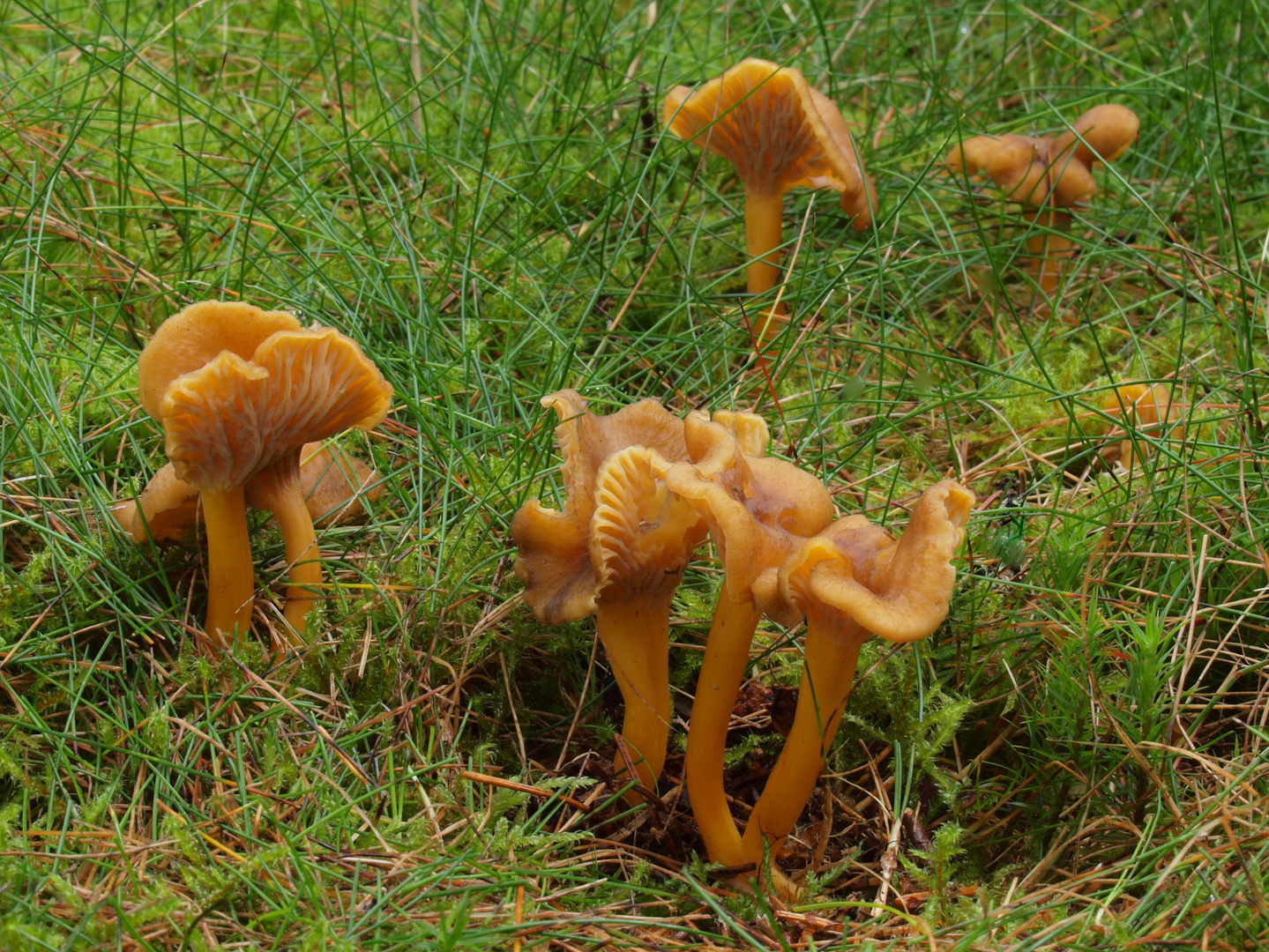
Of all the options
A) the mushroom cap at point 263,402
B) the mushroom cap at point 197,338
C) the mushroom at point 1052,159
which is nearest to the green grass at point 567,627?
the mushroom at point 1052,159

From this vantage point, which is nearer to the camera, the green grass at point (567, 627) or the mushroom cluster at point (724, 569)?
the mushroom cluster at point (724, 569)

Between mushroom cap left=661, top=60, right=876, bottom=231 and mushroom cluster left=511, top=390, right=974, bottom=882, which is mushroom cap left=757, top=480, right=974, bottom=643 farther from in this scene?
mushroom cap left=661, top=60, right=876, bottom=231

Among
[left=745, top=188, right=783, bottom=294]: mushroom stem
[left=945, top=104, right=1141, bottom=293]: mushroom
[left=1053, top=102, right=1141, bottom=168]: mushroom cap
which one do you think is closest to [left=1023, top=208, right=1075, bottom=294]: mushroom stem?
[left=945, top=104, right=1141, bottom=293]: mushroom

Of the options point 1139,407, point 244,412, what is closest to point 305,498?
point 244,412

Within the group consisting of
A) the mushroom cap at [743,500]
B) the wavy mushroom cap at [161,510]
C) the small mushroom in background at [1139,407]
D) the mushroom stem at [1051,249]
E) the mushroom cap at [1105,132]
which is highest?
the mushroom cap at [1105,132]

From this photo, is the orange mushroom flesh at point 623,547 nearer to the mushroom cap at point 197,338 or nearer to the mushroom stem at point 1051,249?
the mushroom cap at point 197,338

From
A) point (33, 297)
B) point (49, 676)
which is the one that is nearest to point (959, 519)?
point (49, 676)

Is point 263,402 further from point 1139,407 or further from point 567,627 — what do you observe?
point 1139,407
